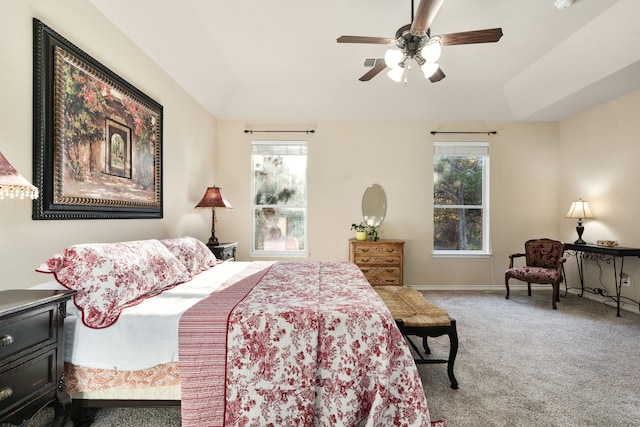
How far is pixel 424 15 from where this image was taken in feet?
6.49

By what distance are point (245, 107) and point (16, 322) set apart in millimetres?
3997

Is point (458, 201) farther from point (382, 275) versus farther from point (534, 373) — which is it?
point (534, 373)

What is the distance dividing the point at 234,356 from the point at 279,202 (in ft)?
11.8

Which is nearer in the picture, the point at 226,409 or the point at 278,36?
the point at 226,409

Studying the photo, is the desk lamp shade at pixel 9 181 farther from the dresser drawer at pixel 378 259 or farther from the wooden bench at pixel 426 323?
the dresser drawer at pixel 378 259

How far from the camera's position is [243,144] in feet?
15.9

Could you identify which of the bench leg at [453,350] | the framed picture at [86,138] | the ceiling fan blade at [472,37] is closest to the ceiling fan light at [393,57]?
the ceiling fan blade at [472,37]

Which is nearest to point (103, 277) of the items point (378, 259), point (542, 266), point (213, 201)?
point (213, 201)

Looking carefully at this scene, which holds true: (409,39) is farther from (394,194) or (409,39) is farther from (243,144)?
(243,144)

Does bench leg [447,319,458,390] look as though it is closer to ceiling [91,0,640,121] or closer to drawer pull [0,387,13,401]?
drawer pull [0,387,13,401]

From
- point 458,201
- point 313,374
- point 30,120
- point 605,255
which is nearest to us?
point 313,374

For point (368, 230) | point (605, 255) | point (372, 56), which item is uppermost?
point (372, 56)

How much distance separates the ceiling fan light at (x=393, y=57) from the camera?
232 centimetres

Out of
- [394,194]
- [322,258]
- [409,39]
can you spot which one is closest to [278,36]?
[409,39]
